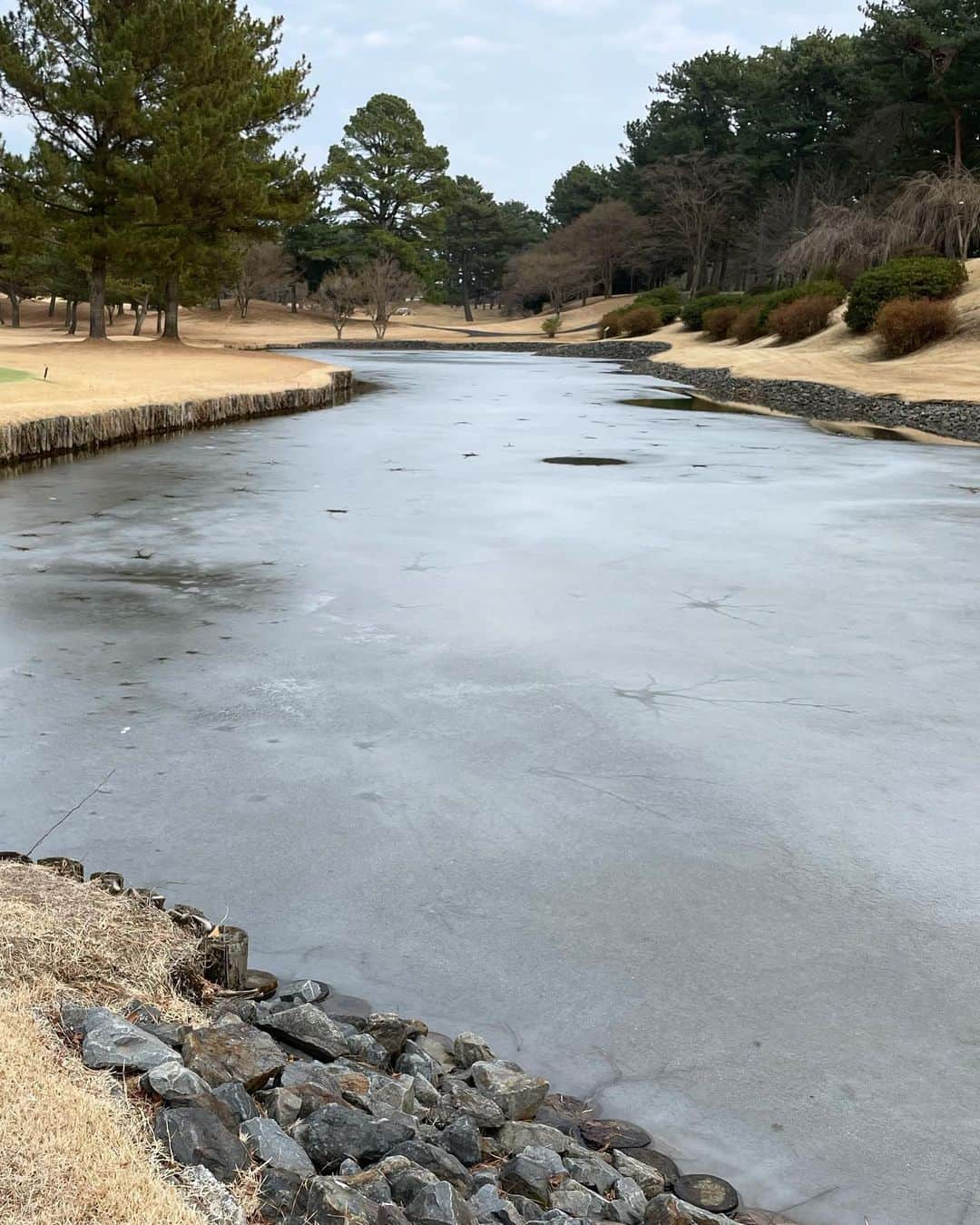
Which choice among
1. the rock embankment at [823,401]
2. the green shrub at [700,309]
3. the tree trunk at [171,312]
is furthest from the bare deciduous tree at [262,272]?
the rock embankment at [823,401]

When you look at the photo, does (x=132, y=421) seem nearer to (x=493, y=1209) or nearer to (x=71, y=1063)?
(x=71, y=1063)

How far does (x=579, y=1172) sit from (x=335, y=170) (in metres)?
70.5

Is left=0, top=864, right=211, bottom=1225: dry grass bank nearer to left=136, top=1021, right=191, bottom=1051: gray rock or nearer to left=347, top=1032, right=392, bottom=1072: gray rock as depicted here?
left=136, top=1021, right=191, bottom=1051: gray rock

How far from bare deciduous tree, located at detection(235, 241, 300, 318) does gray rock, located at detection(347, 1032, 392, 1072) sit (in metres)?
64.5

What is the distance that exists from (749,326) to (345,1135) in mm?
36361

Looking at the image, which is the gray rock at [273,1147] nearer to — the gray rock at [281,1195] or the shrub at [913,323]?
the gray rock at [281,1195]

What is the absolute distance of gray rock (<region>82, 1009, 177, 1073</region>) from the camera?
7.84ft

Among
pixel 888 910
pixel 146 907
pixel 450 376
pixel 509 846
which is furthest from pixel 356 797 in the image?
pixel 450 376

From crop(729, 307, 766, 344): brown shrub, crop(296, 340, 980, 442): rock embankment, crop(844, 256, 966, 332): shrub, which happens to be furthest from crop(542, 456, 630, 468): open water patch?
crop(729, 307, 766, 344): brown shrub

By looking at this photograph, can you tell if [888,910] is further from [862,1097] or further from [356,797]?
[356,797]

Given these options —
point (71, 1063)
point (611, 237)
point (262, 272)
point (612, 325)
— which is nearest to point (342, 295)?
point (262, 272)

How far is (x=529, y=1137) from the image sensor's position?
96.1 inches

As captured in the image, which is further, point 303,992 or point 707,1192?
point 303,992

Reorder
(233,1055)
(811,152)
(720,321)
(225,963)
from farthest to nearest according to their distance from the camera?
1. (811,152)
2. (720,321)
3. (225,963)
4. (233,1055)
